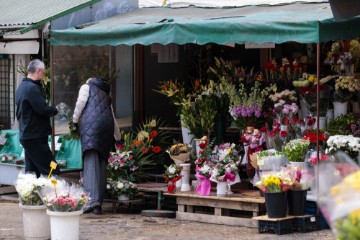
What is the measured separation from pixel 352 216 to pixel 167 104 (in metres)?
9.37

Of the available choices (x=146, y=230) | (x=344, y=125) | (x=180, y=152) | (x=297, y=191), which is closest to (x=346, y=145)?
(x=344, y=125)

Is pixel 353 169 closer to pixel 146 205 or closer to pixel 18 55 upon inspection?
pixel 146 205

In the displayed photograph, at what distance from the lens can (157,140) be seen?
1232 centimetres

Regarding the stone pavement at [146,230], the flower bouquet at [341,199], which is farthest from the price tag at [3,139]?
the flower bouquet at [341,199]

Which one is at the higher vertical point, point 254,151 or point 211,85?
point 211,85

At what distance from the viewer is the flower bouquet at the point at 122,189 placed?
11070mm

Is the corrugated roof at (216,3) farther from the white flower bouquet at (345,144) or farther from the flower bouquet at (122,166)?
the flower bouquet at (122,166)

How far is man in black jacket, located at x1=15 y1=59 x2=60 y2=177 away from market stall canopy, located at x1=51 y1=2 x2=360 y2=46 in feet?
3.56

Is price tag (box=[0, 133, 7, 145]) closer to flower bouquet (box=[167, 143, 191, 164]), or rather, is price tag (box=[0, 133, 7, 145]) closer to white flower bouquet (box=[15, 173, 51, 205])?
flower bouquet (box=[167, 143, 191, 164])

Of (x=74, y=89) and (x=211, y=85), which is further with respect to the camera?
(x=74, y=89)

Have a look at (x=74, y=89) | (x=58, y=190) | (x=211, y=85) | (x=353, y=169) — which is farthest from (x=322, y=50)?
(x=353, y=169)

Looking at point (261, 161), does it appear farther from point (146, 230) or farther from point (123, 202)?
point (123, 202)

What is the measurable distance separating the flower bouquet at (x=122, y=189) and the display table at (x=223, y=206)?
63 cm

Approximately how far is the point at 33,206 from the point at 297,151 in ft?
10.0
